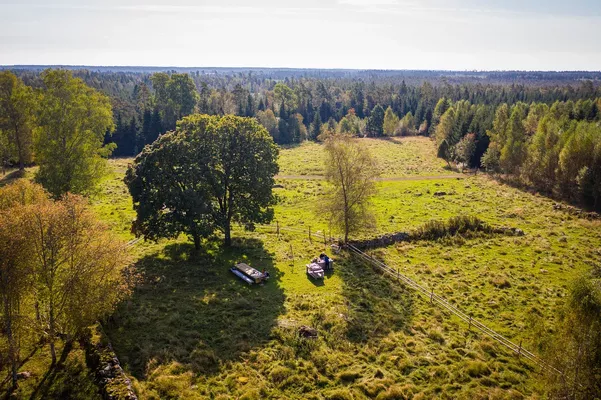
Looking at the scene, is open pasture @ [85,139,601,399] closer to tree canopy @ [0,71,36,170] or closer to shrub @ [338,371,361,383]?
shrub @ [338,371,361,383]

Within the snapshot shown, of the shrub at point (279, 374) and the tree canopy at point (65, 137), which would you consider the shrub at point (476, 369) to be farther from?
the tree canopy at point (65, 137)

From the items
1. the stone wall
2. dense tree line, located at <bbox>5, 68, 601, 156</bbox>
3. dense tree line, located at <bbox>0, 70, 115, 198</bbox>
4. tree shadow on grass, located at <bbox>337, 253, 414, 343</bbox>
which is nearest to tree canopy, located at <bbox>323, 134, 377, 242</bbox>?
tree shadow on grass, located at <bbox>337, 253, 414, 343</bbox>

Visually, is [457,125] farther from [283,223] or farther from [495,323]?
[495,323]

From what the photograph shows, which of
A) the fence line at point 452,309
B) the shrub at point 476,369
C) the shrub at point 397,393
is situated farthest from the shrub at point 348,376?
the fence line at point 452,309

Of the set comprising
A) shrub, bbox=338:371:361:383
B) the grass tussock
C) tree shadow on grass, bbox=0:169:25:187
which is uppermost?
tree shadow on grass, bbox=0:169:25:187

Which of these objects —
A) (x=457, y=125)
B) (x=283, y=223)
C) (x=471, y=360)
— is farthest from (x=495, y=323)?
(x=457, y=125)

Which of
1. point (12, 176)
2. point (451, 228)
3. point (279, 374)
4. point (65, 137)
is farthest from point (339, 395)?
point (12, 176)
